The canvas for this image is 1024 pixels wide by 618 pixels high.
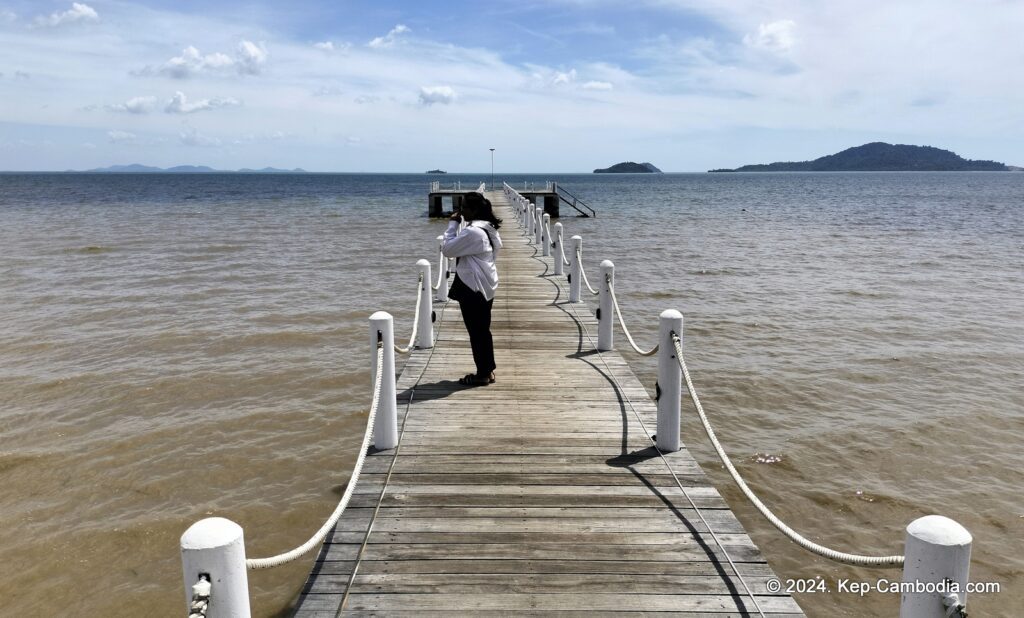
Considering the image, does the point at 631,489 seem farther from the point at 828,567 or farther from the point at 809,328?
the point at 809,328

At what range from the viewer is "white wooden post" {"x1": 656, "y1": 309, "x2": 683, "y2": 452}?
5086 mm

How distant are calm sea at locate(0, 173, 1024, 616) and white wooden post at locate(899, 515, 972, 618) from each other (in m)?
3.12

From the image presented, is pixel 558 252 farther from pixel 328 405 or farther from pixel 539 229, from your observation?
pixel 328 405

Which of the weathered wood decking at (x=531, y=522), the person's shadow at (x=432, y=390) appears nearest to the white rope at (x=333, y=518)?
the weathered wood decking at (x=531, y=522)

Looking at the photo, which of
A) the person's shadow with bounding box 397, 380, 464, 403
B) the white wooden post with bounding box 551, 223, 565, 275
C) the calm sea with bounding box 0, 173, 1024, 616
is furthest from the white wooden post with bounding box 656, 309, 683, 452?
the white wooden post with bounding box 551, 223, 565, 275

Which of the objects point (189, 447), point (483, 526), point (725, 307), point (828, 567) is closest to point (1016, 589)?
point (828, 567)

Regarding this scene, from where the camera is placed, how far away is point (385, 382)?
5.21 meters

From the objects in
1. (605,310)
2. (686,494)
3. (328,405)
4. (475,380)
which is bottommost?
(328,405)

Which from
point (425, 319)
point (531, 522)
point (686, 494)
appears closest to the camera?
point (531, 522)

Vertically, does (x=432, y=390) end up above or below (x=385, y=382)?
below

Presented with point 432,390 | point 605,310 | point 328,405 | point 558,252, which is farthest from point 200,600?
point 558,252

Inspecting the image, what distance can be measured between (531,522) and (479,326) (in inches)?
108

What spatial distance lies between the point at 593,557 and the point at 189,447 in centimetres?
543

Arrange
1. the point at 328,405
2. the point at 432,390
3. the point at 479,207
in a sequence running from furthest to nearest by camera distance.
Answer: the point at 328,405
the point at 432,390
the point at 479,207
